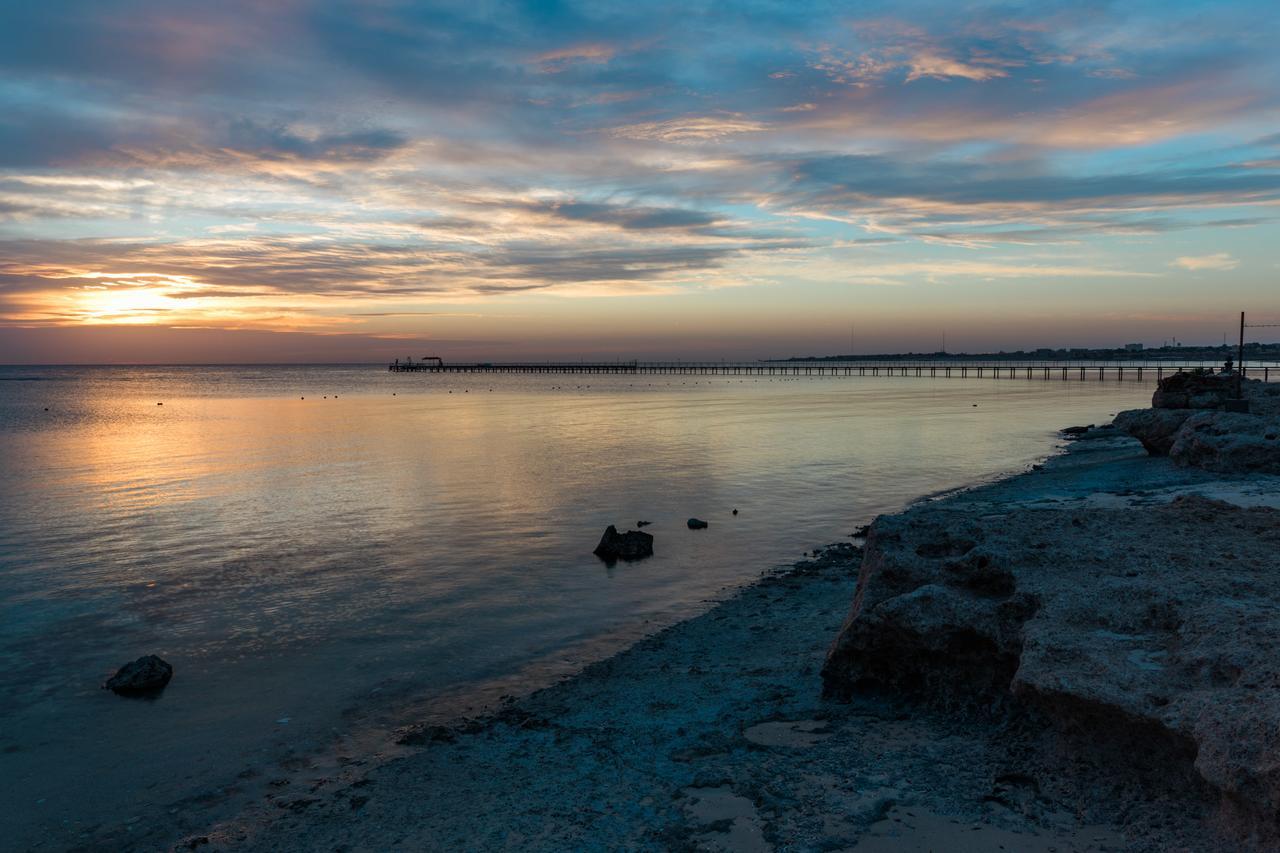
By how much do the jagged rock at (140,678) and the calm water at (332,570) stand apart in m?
0.19

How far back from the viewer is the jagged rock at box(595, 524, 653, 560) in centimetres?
1605

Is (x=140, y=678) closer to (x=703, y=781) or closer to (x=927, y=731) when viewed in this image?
(x=703, y=781)

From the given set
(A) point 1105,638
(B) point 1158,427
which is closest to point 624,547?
(A) point 1105,638

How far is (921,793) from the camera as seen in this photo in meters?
6.02

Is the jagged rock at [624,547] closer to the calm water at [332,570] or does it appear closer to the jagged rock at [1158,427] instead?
the calm water at [332,570]

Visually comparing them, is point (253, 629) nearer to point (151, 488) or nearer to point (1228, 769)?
point (1228, 769)

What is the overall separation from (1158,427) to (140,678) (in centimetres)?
2610

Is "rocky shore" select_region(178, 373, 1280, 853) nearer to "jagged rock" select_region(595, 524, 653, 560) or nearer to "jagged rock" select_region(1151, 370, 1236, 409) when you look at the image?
"jagged rock" select_region(595, 524, 653, 560)

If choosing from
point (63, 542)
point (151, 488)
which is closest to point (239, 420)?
point (151, 488)

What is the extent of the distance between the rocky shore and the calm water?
1.45 metres

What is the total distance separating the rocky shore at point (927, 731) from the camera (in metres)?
5.38

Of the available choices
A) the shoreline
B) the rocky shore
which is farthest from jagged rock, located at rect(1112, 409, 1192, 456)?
the shoreline

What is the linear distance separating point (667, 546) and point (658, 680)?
7.85m

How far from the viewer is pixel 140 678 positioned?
32.4 ft
